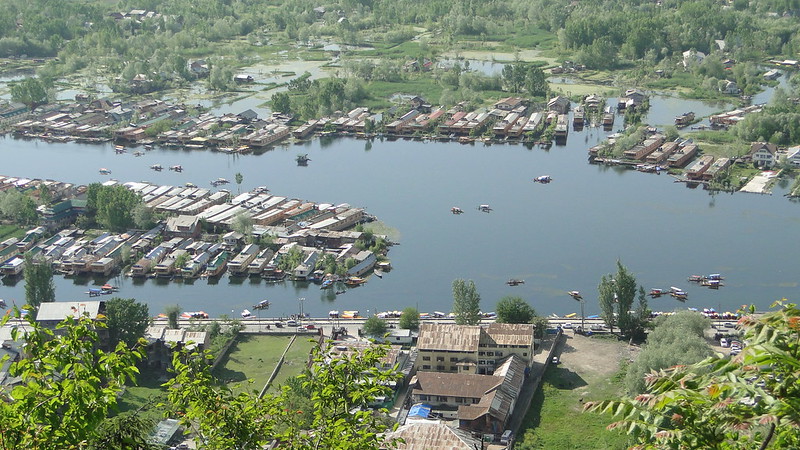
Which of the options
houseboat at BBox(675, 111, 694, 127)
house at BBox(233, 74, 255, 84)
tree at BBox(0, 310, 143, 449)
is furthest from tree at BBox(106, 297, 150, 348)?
house at BBox(233, 74, 255, 84)

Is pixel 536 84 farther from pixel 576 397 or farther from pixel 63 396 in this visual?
pixel 63 396

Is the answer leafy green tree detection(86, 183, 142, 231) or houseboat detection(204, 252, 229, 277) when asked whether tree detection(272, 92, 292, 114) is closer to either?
leafy green tree detection(86, 183, 142, 231)

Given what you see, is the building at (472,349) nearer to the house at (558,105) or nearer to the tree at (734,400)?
the tree at (734,400)

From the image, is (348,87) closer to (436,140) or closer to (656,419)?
(436,140)

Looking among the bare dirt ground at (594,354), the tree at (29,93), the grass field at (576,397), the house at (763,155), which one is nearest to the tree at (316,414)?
the grass field at (576,397)

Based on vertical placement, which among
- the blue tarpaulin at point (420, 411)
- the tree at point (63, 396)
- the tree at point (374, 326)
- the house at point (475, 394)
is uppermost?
the tree at point (63, 396)

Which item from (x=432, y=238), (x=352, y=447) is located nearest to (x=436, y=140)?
(x=432, y=238)
